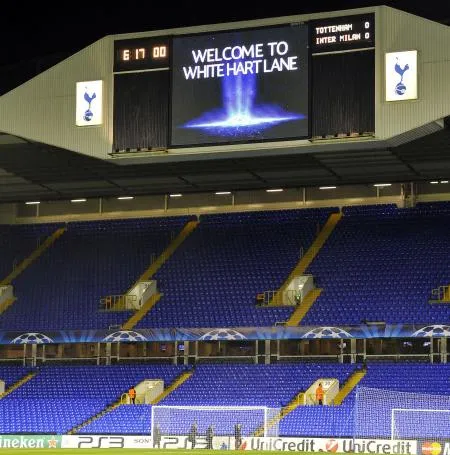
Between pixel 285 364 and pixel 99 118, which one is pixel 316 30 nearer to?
pixel 99 118

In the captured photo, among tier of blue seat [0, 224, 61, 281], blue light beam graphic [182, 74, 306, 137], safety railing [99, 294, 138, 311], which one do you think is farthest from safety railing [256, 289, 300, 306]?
tier of blue seat [0, 224, 61, 281]

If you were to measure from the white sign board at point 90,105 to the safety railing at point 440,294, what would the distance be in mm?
14856

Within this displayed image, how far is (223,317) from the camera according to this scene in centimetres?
4662

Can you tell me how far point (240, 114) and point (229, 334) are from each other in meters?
11.7

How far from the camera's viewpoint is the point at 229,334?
45.2m

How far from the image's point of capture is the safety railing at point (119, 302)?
159 ft

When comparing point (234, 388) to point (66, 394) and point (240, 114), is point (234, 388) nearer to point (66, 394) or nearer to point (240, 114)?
point (66, 394)

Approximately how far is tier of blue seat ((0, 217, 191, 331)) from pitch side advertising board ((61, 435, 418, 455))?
843cm

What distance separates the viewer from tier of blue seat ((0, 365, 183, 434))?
43.0 m

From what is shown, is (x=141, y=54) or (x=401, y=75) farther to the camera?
(x=141, y=54)

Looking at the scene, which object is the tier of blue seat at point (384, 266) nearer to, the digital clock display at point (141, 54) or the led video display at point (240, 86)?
the led video display at point (240, 86)

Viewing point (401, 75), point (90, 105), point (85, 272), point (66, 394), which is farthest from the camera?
point (85, 272)

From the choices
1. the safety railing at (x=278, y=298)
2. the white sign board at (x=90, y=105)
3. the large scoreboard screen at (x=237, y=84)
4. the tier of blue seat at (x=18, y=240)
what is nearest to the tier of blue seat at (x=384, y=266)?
the safety railing at (x=278, y=298)

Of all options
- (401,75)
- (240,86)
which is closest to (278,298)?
(240,86)
